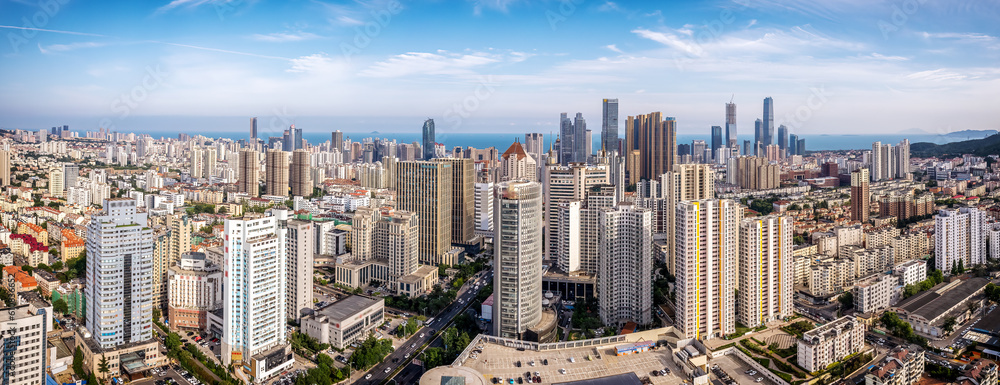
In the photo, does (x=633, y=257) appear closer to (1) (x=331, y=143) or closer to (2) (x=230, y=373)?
(2) (x=230, y=373)

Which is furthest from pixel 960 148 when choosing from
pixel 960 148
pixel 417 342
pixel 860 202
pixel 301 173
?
pixel 417 342

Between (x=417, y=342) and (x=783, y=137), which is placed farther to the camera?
(x=783, y=137)

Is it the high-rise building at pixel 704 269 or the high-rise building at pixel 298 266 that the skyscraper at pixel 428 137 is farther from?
the high-rise building at pixel 704 269

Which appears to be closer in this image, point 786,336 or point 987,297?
point 786,336

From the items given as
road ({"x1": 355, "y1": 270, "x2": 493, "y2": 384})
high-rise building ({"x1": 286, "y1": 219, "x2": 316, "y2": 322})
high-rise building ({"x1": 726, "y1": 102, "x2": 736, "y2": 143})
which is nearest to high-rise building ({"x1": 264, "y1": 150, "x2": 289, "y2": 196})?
road ({"x1": 355, "y1": 270, "x2": 493, "y2": 384})

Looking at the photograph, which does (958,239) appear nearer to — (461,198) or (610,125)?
(461,198)

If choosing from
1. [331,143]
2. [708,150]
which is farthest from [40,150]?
[708,150]

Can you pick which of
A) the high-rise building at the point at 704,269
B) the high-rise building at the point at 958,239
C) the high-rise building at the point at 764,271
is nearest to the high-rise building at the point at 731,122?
the high-rise building at the point at 958,239
